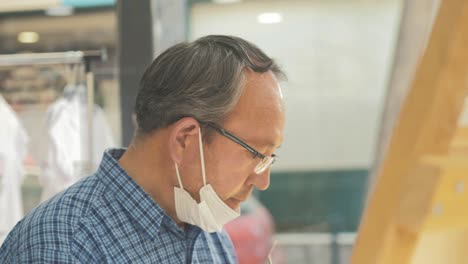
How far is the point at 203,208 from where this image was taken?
1.24 m

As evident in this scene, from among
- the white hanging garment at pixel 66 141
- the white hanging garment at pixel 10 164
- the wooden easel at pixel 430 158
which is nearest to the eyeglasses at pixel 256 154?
the wooden easel at pixel 430 158

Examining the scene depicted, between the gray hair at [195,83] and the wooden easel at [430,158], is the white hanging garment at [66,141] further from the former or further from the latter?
the wooden easel at [430,158]

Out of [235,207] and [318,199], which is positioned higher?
[235,207]

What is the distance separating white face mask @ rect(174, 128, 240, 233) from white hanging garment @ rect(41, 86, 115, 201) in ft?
5.12

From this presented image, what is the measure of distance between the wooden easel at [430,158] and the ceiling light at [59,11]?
3.27 m

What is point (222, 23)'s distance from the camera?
3.89 m

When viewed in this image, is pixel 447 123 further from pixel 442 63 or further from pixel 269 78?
pixel 269 78

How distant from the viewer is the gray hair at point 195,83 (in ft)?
3.79

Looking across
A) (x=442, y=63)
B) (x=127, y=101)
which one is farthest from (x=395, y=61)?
(x=442, y=63)

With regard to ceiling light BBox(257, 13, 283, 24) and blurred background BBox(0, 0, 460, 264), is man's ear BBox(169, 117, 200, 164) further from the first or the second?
ceiling light BBox(257, 13, 283, 24)

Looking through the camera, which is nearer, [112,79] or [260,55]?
[260,55]

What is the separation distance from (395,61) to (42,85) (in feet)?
5.03

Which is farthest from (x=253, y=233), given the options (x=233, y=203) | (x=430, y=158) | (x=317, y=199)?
(x=430, y=158)

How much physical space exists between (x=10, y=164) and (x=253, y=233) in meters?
1.47
